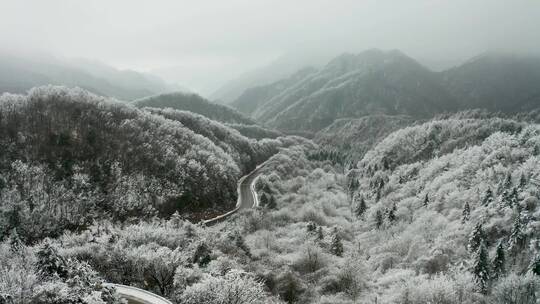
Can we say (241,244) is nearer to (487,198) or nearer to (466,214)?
(466,214)

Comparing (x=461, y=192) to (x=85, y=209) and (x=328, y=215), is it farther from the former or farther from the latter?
(x=85, y=209)

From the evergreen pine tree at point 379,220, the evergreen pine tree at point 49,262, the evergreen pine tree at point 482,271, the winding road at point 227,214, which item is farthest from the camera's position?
the evergreen pine tree at point 379,220

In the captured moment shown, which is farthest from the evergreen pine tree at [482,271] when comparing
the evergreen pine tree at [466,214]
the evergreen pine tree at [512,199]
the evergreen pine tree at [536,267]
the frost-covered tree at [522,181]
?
the frost-covered tree at [522,181]

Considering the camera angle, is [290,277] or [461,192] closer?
[290,277]

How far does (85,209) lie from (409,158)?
116 metres

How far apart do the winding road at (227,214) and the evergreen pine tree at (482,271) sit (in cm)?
4344

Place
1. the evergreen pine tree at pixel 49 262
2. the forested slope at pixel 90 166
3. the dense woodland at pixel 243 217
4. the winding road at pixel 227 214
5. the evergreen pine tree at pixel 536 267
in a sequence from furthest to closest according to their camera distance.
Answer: the forested slope at pixel 90 166, the evergreen pine tree at pixel 536 267, the dense woodland at pixel 243 217, the winding road at pixel 227 214, the evergreen pine tree at pixel 49 262

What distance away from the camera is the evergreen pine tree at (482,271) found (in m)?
54.0

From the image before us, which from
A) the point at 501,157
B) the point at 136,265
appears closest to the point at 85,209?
the point at 136,265

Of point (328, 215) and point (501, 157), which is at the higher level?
point (501, 157)

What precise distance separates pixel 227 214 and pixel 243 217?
18389mm

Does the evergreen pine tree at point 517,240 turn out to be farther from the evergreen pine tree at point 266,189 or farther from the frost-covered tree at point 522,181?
the evergreen pine tree at point 266,189

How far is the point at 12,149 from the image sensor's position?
99.0 meters

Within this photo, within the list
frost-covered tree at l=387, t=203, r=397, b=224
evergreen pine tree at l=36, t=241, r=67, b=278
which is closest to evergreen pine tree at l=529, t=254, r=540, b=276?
frost-covered tree at l=387, t=203, r=397, b=224
